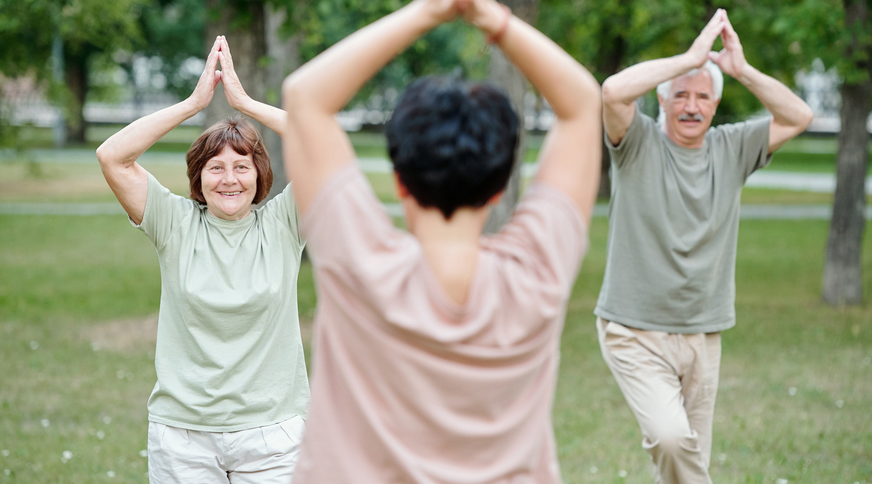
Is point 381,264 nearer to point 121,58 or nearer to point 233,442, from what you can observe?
point 233,442

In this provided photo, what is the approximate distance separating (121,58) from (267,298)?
46.1 m

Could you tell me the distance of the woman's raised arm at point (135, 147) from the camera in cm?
315

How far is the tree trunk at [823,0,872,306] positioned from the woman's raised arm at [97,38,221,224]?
914 centimetres

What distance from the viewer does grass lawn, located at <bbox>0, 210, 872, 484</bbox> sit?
5930 mm

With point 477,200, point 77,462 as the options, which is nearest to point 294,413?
point 477,200

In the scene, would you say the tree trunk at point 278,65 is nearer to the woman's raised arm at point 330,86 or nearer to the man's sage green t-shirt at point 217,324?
the man's sage green t-shirt at point 217,324

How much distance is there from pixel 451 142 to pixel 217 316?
1.72 meters

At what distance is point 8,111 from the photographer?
671 inches

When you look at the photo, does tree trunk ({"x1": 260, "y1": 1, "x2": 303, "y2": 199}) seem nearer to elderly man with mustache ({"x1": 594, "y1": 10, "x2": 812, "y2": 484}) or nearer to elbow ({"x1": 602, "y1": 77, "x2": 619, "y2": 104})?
elderly man with mustache ({"x1": 594, "y1": 10, "x2": 812, "y2": 484})

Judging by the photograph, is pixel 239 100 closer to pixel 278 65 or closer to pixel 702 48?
pixel 702 48

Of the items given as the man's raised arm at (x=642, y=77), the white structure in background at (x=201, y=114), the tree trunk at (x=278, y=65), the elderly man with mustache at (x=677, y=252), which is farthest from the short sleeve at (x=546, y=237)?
the white structure in background at (x=201, y=114)

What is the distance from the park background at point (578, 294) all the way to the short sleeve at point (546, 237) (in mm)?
337

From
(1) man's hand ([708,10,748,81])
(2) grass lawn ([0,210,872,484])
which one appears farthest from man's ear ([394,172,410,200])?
(2) grass lawn ([0,210,872,484])

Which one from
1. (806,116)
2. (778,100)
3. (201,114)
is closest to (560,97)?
(778,100)
